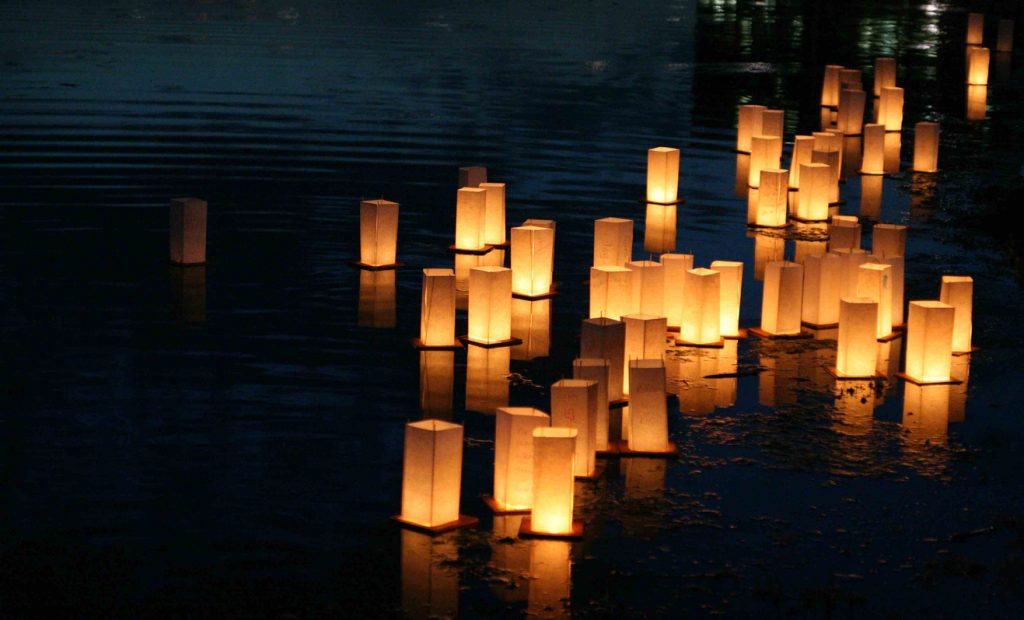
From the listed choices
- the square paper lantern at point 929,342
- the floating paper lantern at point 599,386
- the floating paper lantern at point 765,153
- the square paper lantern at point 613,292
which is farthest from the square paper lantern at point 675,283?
the floating paper lantern at point 765,153

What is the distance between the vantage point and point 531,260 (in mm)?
12383

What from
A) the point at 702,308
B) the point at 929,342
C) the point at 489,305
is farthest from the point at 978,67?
the point at 489,305

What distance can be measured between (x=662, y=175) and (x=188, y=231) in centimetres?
543

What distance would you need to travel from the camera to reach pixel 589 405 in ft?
26.8

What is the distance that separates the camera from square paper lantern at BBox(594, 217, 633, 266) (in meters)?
12.8

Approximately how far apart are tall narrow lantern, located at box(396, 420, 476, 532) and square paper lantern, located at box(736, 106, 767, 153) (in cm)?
1247

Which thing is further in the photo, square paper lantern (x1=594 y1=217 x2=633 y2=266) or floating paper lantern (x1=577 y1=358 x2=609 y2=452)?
square paper lantern (x1=594 y1=217 x2=633 y2=266)

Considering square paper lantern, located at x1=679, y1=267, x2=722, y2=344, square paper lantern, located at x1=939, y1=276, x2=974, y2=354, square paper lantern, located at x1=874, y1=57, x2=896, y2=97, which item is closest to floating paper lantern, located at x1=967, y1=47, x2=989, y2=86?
square paper lantern, located at x1=874, y1=57, x2=896, y2=97

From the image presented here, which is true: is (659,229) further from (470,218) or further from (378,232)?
(378,232)

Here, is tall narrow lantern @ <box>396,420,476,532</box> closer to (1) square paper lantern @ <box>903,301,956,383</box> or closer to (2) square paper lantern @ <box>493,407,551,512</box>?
(2) square paper lantern @ <box>493,407,551,512</box>

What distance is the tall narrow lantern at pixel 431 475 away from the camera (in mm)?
7410

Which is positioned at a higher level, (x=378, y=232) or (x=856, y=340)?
(x=378, y=232)

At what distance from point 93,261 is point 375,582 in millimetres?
7114

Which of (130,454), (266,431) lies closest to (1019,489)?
(266,431)
